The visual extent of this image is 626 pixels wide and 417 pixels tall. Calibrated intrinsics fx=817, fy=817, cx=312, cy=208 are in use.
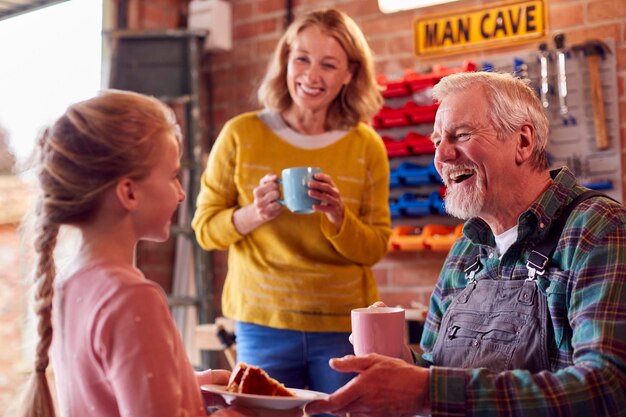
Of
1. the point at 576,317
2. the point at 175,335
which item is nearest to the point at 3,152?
the point at 175,335

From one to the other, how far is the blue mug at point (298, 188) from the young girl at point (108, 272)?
29.8 inches

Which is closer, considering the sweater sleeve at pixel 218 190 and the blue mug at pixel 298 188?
the blue mug at pixel 298 188

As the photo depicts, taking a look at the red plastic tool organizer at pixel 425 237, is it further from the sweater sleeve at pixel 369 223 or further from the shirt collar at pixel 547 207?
the shirt collar at pixel 547 207

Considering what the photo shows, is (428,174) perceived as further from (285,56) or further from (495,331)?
(495,331)

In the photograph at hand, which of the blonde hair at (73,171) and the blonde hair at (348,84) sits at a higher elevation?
the blonde hair at (348,84)

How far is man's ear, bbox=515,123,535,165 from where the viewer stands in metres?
1.64

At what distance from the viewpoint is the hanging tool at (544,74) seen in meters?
3.12

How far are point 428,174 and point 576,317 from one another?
195cm

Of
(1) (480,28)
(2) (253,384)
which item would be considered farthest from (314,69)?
(2) (253,384)

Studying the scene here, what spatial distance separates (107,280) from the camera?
1.22 meters

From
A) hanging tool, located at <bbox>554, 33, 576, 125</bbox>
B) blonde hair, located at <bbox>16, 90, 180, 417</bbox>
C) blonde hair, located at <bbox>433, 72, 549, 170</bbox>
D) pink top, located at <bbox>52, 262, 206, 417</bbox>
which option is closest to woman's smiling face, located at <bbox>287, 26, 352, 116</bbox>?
blonde hair, located at <bbox>433, 72, 549, 170</bbox>

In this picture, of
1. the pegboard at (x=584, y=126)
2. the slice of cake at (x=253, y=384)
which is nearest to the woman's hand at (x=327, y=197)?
the slice of cake at (x=253, y=384)

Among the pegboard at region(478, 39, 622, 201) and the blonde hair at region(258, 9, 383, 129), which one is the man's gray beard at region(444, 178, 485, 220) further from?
the pegboard at region(478, 39, 622, 201)

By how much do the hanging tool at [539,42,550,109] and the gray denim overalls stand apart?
5.36ft
